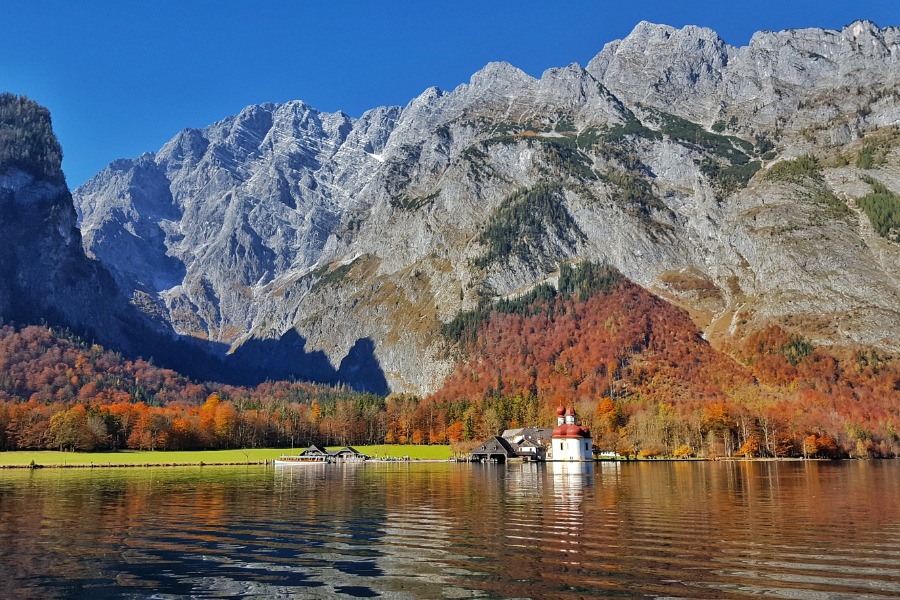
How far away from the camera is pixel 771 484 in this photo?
86.1 meters

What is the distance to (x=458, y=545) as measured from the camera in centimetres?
3928

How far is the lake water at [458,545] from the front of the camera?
2892cm

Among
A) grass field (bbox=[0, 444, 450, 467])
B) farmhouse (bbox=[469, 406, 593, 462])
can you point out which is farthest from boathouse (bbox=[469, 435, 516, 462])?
grass field (bbox=[0, 444, 450, 467])

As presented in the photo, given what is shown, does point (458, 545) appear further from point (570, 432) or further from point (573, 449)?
point (570, 432)

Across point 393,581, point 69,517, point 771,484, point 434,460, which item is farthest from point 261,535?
point 434,460

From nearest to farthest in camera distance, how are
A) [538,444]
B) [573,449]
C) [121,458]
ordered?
[573,449], [121,458], [538,444]

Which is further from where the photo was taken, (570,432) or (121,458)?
(121,458)

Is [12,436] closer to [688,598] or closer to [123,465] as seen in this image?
[123,465]

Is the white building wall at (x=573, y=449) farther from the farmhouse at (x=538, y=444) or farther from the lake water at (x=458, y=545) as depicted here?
the lake water at (x=458, y=545)

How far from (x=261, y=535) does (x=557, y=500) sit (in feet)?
102

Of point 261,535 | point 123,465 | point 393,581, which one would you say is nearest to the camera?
point 393,581

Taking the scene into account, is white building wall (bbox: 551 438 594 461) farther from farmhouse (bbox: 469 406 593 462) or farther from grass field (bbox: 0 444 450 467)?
grass field (bbox: 0 444 450 467)

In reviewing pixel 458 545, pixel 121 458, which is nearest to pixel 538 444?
pixel 121 458

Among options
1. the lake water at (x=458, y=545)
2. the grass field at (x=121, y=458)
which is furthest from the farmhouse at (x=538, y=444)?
the lake water at (x=458, y=545)
